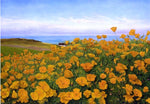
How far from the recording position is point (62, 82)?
2842mm

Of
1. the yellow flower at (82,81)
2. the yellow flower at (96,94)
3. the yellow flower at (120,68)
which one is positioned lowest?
the yellow flower at (96,94)

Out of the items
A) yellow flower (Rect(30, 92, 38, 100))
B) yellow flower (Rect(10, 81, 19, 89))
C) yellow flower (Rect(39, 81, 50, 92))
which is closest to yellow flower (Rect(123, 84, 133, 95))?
yellow flower (Rect(39, 81, 50, 92))

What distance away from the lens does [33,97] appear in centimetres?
278

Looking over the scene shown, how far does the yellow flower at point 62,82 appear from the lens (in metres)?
2.79

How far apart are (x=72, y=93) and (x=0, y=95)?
1.21 m

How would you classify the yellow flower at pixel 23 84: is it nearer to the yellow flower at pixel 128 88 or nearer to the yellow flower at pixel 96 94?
the yellow flower at pixel 96 94

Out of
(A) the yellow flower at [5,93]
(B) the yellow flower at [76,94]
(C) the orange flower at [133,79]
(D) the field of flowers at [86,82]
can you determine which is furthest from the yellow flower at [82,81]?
(A) the yellow flower at [5,93]

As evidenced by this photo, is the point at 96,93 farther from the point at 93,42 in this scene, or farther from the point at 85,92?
the point at 93,42

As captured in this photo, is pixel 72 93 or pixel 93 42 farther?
pixel 93 42

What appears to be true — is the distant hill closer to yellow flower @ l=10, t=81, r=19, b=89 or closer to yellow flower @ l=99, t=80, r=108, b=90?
yellow flower @ l=10, t=81, r=19, b=89

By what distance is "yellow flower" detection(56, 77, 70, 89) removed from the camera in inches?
110

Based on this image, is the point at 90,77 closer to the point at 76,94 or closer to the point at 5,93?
the point at 76,94

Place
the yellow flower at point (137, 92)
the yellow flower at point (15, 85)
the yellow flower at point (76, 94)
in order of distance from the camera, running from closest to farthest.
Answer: the yellow flower at point (76, 94) < the yellow flower at point (137, 92) < the yellow flower at point (15, 85)

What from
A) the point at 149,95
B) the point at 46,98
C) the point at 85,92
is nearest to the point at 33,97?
the point at 46,98
